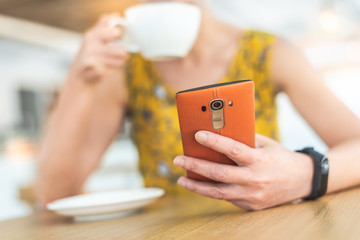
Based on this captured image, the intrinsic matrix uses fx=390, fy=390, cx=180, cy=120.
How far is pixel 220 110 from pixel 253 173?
4.3 inches

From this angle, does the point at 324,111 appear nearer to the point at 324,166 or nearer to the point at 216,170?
the point at 324,166

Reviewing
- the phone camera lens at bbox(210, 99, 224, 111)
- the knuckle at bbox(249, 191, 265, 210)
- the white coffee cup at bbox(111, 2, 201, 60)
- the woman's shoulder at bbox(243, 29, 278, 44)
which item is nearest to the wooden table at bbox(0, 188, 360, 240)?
the knuckle at bbox(249, 191, 265, 210)

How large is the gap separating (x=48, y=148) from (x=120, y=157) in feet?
14.3

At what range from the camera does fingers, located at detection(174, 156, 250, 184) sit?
51 centimetres

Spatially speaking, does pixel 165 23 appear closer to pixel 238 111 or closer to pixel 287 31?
pixel 238 111

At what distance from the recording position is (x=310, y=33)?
539 cm

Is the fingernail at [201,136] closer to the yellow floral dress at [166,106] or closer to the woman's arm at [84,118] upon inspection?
the woman's arm at [84,118]

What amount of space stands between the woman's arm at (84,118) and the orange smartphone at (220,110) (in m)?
0.32

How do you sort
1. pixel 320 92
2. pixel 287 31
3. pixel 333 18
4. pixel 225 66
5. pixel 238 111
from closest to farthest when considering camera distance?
1. pixel 238 111
2. pixel 320 92
3. pixel 225 66
4. pixel 333 18
5. pixel 287 31

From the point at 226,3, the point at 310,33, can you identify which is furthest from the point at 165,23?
the point at 310,33

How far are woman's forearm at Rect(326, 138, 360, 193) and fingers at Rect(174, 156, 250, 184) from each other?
197mm

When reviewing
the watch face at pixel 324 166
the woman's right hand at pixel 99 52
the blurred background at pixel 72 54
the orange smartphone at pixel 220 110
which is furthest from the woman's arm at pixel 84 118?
the watch face at pixel 324 166

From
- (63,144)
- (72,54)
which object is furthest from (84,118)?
(72,54)

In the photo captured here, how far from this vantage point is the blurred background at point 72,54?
11.3 ft
